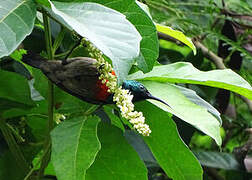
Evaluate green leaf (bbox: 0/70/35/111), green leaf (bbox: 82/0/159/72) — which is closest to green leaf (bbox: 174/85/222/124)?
green leaf (bbox: 82/0/159/72)

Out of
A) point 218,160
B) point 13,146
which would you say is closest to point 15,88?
point 13,146

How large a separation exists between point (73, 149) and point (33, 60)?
0.16 m

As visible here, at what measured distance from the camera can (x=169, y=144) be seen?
2.48 ft

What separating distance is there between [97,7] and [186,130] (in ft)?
2.61

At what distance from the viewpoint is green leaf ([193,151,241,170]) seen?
1.42 metres

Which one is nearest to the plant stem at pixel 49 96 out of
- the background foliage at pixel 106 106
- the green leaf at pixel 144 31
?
the background foliage at pixel 106 106

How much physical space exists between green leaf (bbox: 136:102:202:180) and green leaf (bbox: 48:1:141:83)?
22 centimetres

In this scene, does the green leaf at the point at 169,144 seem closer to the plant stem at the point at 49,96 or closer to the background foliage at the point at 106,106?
the background foliage at the point at 106,106

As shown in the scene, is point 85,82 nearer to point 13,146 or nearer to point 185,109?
point 185,109

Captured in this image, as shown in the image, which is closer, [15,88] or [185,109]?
[185,109]

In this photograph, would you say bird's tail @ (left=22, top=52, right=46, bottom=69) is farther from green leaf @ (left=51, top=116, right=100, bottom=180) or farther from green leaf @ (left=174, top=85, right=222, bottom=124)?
green leaf @ (left=174, top=85, right=222, bottom=124)

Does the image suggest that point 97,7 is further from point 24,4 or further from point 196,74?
point 196,74

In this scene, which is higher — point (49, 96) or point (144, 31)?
point (144, 31)

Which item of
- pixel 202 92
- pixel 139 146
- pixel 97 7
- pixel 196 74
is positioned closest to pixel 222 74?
pixel 196 74
